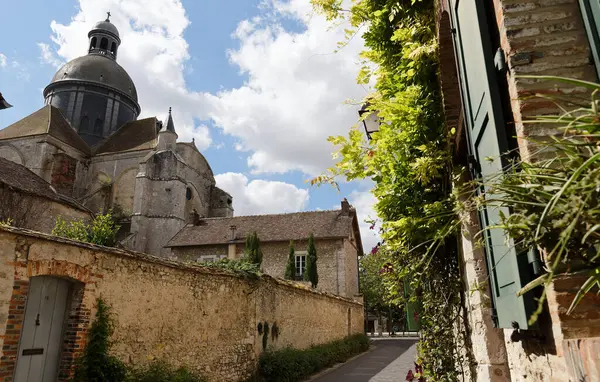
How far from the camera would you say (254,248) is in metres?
24.5

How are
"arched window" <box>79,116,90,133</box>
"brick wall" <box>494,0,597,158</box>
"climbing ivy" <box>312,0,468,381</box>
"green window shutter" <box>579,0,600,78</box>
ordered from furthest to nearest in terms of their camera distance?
"arched window" <box>79,116,90,133</box>
"climbing ivy" <box>312,0,468,381</box>
"brick wall" <box>494,0,597,158</box>
"green window shutter" <box>579,0,600,78</box>

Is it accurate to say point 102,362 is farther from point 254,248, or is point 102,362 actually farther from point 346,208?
point 346,208

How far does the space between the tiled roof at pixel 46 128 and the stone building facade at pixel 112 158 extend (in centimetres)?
9

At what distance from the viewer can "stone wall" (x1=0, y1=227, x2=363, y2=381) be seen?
5.39 m

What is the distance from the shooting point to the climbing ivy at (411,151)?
13.5 ft

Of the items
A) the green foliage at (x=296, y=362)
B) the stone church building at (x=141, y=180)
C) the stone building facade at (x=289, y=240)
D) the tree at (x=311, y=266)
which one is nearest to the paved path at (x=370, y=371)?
the green foliage at (x=296, y=362)

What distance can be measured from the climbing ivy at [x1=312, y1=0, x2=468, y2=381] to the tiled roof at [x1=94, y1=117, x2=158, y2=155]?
35070mm

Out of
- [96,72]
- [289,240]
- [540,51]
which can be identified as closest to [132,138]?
[96,72]

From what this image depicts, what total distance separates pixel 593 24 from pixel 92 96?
1936 inches

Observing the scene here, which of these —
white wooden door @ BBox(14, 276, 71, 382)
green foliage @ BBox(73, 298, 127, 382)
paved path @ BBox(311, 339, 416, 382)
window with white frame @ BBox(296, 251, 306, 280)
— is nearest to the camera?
white wooden door @ BBox(14, 276, 71, 382)

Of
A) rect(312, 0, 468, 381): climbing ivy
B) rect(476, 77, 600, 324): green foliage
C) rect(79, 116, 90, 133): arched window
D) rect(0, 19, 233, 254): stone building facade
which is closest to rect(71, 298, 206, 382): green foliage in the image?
rect(312, 0, 468, 381): climbing ivy

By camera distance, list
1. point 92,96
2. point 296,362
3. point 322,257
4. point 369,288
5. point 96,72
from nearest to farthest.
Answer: point 296,362, point 322,257, point 369,288, point 92,96, point 96,72

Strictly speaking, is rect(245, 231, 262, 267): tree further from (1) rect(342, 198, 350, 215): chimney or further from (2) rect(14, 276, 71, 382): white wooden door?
(2) rect(14, 276, 71, 382): white wooden door

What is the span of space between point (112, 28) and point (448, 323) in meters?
56.4
